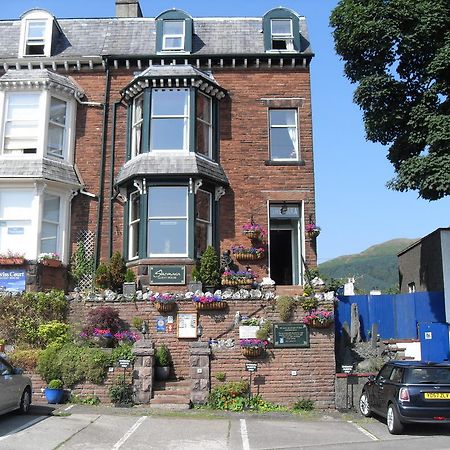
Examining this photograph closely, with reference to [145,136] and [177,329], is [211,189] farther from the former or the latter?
[177,329]

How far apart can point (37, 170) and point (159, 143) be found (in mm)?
4043

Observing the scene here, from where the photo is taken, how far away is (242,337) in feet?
46.9

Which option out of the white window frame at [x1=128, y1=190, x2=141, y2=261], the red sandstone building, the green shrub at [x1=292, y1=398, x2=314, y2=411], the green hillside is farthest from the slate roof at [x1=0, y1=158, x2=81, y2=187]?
the green hillside

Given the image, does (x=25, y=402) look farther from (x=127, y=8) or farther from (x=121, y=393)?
(x=127, y=8)

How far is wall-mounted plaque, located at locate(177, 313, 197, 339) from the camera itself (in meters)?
14.7

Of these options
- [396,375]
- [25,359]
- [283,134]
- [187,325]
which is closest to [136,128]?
[283,134]

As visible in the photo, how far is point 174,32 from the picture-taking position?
20.5 m

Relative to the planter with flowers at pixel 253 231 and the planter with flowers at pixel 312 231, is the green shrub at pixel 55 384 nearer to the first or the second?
the planter with flowers at pixel 253 231

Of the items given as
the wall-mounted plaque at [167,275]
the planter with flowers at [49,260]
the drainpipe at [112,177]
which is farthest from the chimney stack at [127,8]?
the wall-mounted plaque at [167,275]

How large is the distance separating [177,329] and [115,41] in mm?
11878

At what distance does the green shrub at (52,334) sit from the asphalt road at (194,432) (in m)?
2.39

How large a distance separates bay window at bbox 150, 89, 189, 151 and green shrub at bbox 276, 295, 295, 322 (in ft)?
21.6

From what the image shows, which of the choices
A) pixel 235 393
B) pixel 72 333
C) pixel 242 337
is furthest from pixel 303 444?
pixel 72 333

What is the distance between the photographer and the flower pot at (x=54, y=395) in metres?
13.1
